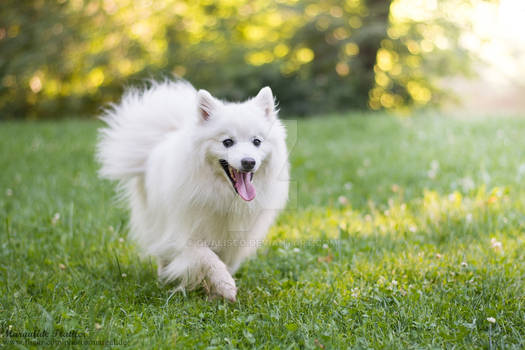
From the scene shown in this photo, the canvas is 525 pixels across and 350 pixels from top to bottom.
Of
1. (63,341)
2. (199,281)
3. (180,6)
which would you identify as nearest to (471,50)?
(180,6)

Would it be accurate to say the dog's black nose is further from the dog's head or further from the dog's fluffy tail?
the dog's fluffy tail

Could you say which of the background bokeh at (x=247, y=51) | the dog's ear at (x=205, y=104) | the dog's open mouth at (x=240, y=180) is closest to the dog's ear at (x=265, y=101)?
the dog's ear at (x=205, y=104)

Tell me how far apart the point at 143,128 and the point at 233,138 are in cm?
122

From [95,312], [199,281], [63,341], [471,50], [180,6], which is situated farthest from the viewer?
[180,6]

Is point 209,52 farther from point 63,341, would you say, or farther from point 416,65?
point 63,341

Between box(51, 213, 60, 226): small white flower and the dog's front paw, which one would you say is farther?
box(51, 213, 60, 226): small white flower

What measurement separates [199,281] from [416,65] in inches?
386

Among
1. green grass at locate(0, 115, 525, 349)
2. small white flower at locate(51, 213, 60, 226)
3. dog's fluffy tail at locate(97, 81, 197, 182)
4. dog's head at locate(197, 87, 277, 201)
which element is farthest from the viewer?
small white flower at locate(51, 213, 60, 226)

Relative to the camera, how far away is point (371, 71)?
1159 centimetres

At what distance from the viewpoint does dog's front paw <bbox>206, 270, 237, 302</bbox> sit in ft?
9.04

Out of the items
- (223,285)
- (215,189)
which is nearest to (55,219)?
(215,189)

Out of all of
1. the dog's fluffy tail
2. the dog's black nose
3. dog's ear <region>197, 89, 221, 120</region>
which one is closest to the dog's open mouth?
the dog's black nose

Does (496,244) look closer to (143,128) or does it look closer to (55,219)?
(143,128)

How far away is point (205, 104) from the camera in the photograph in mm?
2910
